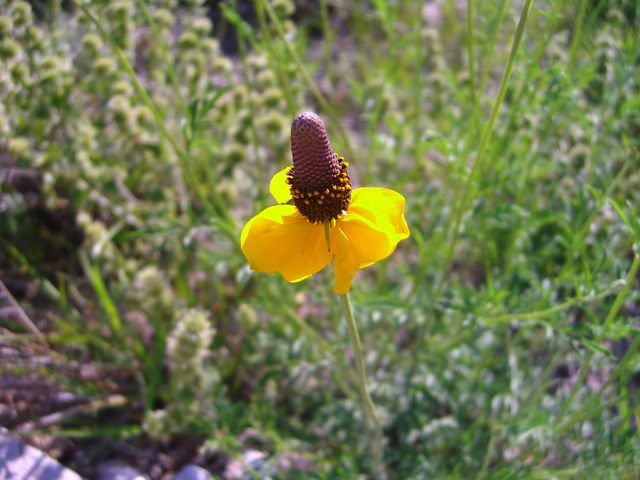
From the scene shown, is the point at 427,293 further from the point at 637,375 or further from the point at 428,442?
the point at 637,375

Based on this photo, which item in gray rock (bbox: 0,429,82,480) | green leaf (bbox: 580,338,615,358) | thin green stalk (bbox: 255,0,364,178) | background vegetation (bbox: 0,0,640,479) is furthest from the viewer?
background vegetation (bbox: 0,0,640,479)

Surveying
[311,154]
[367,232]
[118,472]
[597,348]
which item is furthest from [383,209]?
[118,472]

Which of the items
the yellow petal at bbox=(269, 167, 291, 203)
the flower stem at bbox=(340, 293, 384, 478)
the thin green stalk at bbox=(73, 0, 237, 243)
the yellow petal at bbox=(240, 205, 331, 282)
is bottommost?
the flower stem at bbox=(340, 293, 384, 478)

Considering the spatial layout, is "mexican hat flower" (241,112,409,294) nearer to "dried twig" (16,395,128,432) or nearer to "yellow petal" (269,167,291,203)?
"yellow petal" (269,167,291,203)

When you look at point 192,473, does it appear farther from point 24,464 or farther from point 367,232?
point 367,232

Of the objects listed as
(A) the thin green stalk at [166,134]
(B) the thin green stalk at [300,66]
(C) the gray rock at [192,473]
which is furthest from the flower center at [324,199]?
(C) the gray rock at [192,473]

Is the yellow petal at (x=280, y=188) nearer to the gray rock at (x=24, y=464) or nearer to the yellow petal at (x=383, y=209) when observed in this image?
the yellow petal at (x=383, y=209)

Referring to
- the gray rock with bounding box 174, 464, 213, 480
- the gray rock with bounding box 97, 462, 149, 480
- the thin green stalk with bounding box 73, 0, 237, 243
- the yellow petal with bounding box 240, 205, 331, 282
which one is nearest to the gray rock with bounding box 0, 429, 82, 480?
the gray rock with bounding box 97, 462, 149, 480

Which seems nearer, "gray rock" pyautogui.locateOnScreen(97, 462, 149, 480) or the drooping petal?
the drooping petal

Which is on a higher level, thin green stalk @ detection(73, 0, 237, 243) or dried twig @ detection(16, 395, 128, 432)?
thin green stalk @ detection(73, 0, 237, 243)
